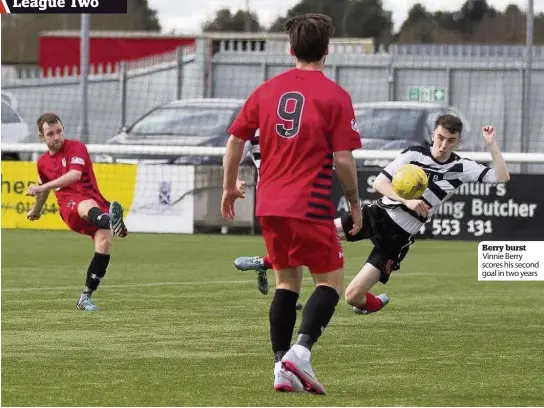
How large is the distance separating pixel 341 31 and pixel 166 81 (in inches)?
314

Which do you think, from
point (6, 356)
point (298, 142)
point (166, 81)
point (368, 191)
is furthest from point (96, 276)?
point (166, 81)

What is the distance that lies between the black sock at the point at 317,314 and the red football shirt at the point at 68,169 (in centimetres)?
506

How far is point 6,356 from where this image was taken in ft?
32.1

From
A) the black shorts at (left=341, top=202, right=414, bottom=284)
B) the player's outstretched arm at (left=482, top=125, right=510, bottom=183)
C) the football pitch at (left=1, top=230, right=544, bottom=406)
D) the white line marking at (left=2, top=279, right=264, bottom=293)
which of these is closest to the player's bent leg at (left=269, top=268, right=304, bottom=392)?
the football pitch at (left=1, top=230, right=544, bottom=406)

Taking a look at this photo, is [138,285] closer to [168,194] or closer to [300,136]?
[300,136]

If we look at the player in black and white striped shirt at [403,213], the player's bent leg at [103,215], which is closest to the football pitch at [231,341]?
the player in black and white striped shirt at [403,213]

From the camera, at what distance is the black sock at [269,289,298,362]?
28.2ft

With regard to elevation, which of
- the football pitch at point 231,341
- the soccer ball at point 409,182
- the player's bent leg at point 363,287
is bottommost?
the football pitch at point 231,341

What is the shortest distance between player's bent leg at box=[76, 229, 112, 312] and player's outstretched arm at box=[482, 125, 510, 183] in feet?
11.2

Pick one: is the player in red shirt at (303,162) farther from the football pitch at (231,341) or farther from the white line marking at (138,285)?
the white line marking at (138,285)

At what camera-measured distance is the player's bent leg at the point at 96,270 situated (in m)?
12.8

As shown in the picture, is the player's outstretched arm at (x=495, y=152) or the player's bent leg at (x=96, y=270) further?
the player's bent leg at (x=96, y=270)

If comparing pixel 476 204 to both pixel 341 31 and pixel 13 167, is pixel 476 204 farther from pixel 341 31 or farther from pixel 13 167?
pixel 341 31

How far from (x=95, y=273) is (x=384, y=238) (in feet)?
8.26
